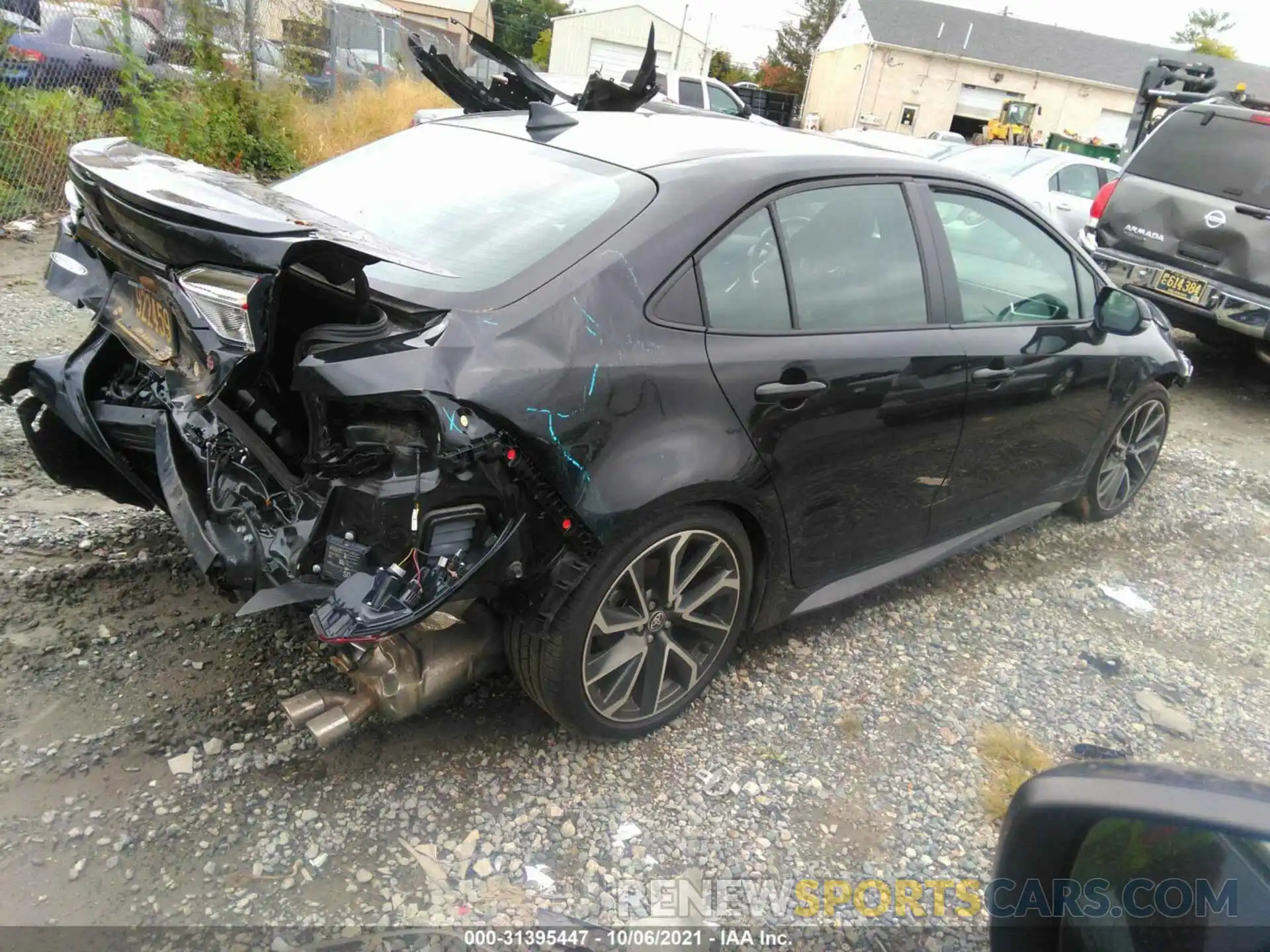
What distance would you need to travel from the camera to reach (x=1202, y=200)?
6.89m

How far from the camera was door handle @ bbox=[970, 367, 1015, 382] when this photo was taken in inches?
125

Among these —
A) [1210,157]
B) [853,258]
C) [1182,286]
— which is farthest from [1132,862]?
[1210,157]

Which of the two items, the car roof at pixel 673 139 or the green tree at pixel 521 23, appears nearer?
the car roof at pixel 673 139

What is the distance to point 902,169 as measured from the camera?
305cm

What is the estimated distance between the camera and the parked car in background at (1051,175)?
9961 millimetres

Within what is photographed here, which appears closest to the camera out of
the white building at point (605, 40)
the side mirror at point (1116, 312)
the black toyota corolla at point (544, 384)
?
the black toyota corolla at point (544, 384)

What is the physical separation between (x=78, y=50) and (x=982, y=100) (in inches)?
1566

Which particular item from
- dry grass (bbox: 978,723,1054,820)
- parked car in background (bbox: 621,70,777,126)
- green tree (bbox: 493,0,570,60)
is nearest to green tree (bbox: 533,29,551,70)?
green tree (bbox: 493,0,570,60)

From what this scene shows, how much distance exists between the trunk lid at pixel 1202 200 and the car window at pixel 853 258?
16.9 feet

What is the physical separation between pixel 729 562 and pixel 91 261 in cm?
217

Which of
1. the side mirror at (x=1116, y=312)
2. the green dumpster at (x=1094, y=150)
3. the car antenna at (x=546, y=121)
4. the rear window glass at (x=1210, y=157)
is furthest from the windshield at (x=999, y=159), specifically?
the green dumpster at (x=1094, y=150)

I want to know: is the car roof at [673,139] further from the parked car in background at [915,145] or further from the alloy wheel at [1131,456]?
the parked car in background at [915,145]

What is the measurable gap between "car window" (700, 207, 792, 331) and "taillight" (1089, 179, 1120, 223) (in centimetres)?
637

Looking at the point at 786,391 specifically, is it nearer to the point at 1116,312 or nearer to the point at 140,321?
the point at 140,321
